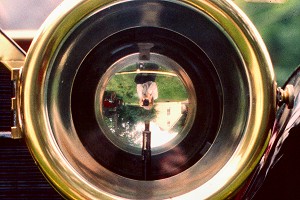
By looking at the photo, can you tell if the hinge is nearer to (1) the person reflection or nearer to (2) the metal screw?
(1) the person reflection

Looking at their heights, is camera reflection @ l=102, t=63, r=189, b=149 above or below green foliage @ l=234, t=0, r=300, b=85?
below

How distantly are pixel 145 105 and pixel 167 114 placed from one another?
1.6 inches

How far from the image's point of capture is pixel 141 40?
92cm

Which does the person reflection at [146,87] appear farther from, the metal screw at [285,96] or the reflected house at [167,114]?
the metal screw at [285,96]

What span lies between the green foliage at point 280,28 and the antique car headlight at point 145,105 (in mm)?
948

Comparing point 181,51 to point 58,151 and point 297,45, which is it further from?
point 297,45

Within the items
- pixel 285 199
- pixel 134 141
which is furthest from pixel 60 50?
pixel 285 199

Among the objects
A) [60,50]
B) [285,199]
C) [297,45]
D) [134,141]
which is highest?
[297,45]

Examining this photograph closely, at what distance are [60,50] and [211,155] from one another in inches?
11.8

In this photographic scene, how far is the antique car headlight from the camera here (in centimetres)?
82

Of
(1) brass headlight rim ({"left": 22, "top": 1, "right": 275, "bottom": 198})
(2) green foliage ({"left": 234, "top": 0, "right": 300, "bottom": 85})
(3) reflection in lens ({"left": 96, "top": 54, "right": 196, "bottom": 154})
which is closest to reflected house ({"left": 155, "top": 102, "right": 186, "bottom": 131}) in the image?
(3) reflection in lens ({"left": 96, "top": 54, "right": 196, "bottom": 154})

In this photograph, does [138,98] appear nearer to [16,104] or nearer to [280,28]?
[16,104]

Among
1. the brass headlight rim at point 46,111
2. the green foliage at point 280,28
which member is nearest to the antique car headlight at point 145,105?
the brass headlight rim at point 46,111

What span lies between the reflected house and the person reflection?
2 centimetres
